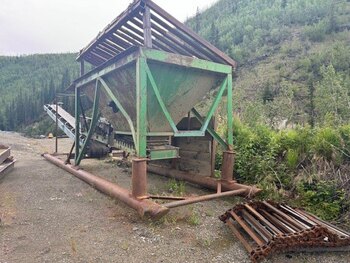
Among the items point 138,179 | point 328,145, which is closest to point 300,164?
point 328,145

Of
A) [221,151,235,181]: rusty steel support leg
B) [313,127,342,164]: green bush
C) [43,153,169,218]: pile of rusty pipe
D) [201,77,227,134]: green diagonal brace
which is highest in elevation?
[201,77,227,134]: green diagonal brace

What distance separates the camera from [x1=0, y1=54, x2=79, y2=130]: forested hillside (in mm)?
62531

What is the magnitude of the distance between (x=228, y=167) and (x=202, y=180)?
0.61 m

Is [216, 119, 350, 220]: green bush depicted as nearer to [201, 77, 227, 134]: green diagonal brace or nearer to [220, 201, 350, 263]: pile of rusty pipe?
[220, 201, 350, 263]: pile of rusty pipe

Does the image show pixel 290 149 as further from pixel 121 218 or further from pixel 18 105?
pixel 18 105

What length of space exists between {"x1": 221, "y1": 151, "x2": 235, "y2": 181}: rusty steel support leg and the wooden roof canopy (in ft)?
5.89

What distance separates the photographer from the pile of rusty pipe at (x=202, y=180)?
15.1 ft

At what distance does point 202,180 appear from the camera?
5410mm

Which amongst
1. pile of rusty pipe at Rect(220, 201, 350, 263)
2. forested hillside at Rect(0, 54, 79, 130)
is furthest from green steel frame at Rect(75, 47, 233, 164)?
forested hillside at Rect(0, 54, 79, 130)

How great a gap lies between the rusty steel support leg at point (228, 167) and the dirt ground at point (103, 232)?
1.42 feet

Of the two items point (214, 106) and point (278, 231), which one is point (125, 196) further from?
point (214, 106)

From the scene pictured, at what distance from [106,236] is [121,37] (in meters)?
3.53

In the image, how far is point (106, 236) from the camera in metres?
3.31

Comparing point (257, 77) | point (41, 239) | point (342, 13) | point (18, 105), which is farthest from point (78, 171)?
point (18, 105)
